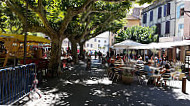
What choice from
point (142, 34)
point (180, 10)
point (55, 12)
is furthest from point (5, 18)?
point (180, 10)

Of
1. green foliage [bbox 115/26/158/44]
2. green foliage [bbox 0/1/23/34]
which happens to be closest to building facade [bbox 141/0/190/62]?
green foliage [bbox 115/26/158/44]

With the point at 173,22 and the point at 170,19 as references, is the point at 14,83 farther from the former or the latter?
the point at 170,19

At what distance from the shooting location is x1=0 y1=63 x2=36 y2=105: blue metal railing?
4727 millimetres

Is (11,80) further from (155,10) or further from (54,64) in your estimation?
(155,10)

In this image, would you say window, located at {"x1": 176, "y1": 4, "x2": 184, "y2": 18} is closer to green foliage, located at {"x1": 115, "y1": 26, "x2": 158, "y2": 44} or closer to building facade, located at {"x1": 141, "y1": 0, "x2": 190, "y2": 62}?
building facade, located at {"x1": 141, "y1": 0, "x2": 190, "y2": 62}

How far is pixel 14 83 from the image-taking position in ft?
17.2

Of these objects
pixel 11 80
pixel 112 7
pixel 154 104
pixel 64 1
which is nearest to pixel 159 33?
pixel 112 7

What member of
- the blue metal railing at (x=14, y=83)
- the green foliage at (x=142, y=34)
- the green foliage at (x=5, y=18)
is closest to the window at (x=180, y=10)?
the green foliage at (x=142, y=34)

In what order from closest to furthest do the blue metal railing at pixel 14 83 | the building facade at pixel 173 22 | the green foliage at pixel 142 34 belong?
1. the blue metal railing at pixel 14 83
2. the building facade at pixel 173 22
3. the green foliage at pixel 142 34

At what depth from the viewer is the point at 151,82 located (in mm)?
9336

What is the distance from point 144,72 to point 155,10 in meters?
23.6

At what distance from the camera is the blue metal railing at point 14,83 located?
15.5ft

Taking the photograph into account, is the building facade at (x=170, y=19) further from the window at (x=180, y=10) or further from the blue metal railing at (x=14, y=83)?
the blue metal railing at (x=14, y=83)

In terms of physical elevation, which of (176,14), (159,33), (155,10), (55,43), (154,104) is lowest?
(154,104)
